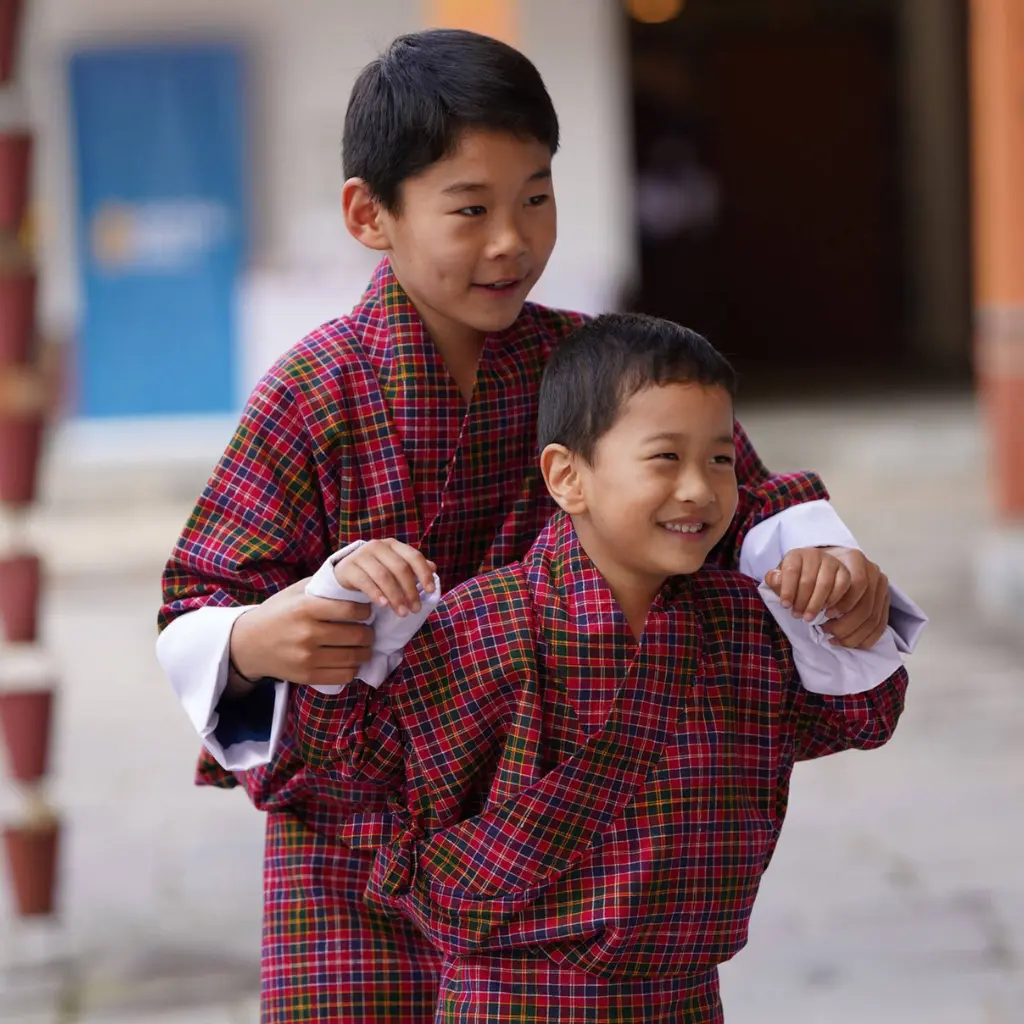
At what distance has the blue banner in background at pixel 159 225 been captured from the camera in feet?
33.2

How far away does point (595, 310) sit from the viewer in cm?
961

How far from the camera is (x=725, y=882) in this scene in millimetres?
1722

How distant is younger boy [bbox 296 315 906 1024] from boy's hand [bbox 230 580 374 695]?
0.22 ft

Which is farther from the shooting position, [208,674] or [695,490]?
[208,674]

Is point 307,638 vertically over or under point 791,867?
over

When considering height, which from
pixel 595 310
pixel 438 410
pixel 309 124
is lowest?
pixel 595 310

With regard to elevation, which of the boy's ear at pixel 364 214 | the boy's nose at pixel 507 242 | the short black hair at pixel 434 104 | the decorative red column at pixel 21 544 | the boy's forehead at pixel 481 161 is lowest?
the decorative red column at pixel 21 544

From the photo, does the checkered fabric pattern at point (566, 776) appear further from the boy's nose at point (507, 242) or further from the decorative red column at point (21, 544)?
the decorative red column at point (21, 544)

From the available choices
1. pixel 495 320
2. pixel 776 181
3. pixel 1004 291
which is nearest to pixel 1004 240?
pixel 1004 291

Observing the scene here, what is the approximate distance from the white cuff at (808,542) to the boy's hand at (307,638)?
0.43 m

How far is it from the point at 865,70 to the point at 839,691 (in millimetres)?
13420

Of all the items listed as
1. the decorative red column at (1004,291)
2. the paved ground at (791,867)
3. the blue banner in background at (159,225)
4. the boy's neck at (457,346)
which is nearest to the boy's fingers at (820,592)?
the boy's neck at (457,346)

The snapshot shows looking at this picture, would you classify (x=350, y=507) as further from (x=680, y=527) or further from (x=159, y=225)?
(x=159, y=225)

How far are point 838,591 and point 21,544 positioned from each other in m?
2.21
